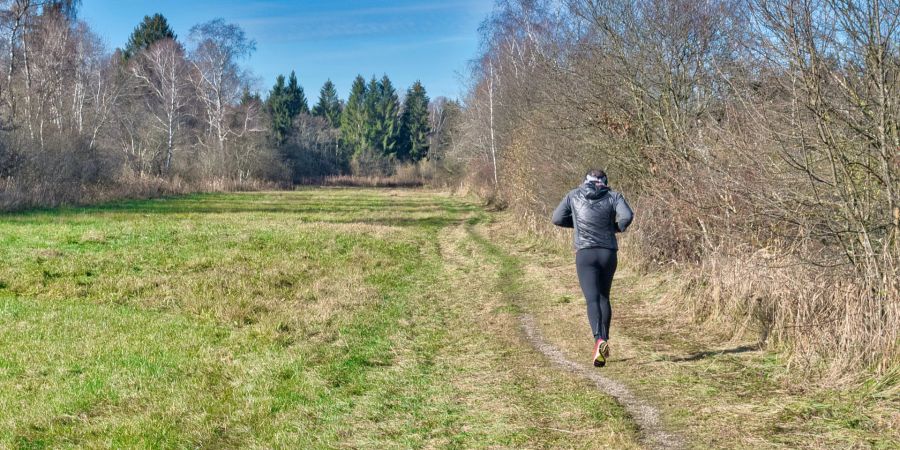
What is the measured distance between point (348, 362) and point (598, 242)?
10.1 ft

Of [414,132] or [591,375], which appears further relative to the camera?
[414,132]

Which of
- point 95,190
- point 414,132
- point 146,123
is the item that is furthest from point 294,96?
point 95,190

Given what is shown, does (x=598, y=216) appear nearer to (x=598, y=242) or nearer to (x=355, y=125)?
(x=598, y=242)

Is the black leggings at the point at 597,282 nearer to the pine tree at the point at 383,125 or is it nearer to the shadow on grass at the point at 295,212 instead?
the shadow on grass at the point at 295,212

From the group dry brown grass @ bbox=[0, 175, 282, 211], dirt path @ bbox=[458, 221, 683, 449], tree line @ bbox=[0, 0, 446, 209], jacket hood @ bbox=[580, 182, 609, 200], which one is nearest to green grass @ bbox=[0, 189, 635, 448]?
dirt path @ bbox=[458, 221, 683, 449]

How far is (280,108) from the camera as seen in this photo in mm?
82250

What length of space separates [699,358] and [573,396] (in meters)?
2.12

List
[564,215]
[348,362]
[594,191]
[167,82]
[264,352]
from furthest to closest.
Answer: [167,82]
[264,352]
[348,362]
[564,215]
[594,191]

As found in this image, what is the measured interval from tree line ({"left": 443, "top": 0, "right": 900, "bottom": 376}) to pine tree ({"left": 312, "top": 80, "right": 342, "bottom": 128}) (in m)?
Answer: 85.9

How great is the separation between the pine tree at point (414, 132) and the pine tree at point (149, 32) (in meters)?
30.8

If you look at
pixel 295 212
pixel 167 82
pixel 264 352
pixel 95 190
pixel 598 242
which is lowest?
pixel 264 352

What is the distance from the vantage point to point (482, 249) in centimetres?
1939

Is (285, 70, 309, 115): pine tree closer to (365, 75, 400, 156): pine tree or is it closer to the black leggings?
(365, 75, 400, 156): pine tree

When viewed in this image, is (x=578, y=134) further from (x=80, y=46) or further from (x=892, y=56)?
(x=80, y=46)
